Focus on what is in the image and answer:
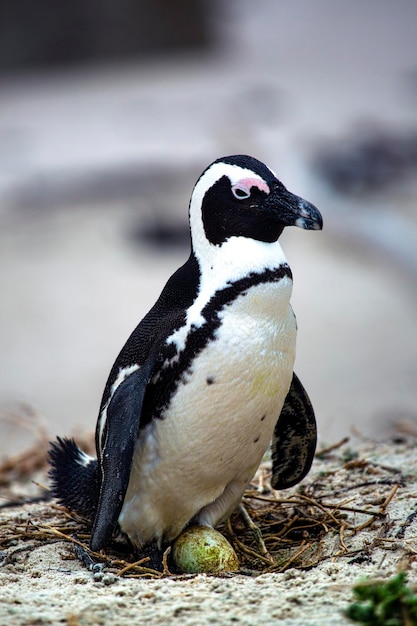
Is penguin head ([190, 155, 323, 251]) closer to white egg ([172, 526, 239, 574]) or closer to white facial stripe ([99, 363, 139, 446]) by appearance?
white facial stripe ([99, 363, 139, 446])

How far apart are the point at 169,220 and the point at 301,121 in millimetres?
2758

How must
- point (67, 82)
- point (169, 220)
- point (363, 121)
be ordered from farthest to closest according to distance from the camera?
point (67, 82) < point (363, 121) < point (169, 220)

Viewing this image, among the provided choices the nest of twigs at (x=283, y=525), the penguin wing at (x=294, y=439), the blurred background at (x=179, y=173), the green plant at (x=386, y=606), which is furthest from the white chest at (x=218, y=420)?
the blurred background at (x=179, y=173)

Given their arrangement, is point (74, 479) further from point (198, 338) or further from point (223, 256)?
point (223, 256)

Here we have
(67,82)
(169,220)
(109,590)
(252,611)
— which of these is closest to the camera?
(252,611)

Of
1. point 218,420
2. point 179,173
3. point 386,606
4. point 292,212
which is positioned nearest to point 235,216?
point 292,212

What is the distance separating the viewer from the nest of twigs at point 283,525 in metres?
2.52

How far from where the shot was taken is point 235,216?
247 centimetres

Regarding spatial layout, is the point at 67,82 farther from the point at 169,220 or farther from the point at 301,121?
the point at 169,220

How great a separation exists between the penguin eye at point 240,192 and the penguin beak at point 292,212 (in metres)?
0.06

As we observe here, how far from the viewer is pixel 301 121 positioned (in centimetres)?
1030

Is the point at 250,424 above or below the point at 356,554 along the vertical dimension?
above

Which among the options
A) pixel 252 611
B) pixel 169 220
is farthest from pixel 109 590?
pixel 169 220

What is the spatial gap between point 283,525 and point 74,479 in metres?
0.61
